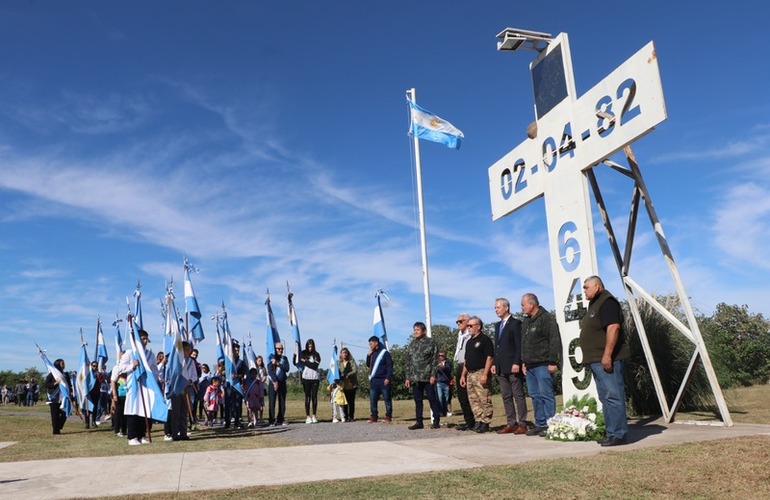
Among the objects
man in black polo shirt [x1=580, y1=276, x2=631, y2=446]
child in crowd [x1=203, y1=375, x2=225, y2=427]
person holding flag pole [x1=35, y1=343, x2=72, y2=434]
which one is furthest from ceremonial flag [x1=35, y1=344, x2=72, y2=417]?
man in black polo shirt [x1=580, y1=276, x2=631, y2=446]

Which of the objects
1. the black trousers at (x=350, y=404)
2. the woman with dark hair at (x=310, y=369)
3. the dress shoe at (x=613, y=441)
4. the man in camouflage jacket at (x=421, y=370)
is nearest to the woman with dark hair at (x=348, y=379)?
the black trousers at (x=350, y=404)

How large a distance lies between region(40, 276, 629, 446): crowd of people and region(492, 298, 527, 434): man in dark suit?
0.05 ft

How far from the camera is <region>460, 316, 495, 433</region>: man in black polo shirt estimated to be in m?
8.61

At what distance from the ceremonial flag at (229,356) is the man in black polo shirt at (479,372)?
20.8ft

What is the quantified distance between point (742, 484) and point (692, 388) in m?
5.72

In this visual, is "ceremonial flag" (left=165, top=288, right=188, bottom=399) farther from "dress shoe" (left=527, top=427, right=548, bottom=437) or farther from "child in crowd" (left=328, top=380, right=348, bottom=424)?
"dress shoe" (left=527, top=427, right=548, bottom=437)

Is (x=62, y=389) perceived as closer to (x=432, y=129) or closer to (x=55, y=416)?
(x=55, y=416)

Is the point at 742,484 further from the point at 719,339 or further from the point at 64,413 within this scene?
the point at 64,413

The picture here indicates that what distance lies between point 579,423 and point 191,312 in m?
8.20

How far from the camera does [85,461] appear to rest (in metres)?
6.62

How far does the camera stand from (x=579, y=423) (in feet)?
22.9

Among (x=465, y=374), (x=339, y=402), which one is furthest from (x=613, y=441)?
(x=339, y=402)

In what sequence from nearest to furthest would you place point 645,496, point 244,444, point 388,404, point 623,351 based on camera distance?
point 645,496, point 623,351, point 244,444, point 388,404

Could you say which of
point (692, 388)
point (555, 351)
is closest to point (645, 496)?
point (555, 351)
